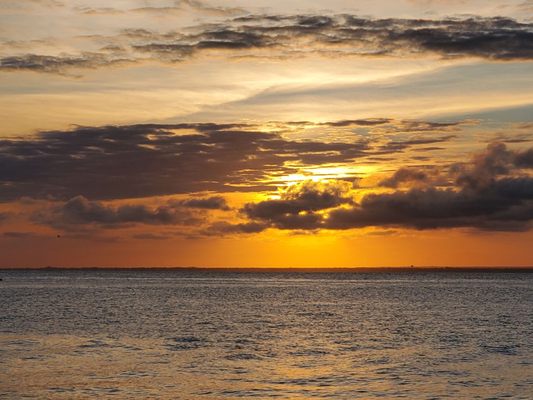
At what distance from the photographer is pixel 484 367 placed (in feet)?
179

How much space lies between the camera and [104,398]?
42281mm

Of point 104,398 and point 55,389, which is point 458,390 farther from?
point 55,389

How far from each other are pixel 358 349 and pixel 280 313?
149 ft

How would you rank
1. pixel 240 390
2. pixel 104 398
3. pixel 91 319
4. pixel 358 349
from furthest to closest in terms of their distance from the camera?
pixel 91 319 → pixel 358 349 → pixel 240 390 → pixel 104 398

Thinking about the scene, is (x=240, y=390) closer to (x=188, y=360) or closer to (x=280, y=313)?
(x=188, y=360)

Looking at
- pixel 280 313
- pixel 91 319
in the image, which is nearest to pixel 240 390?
pixel 91 319

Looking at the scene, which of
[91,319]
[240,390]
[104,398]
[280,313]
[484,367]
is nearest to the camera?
[104,398]

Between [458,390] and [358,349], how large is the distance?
19535mm

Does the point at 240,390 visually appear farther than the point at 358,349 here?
No

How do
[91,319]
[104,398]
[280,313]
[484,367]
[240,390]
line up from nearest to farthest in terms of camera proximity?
[104,398], [240,390], [484,367], [91,319], [280,313]

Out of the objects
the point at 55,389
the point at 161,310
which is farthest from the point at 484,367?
the point at 161,310

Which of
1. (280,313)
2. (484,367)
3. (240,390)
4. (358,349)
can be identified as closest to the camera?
(240,390)

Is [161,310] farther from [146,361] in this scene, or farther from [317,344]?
[146,361]

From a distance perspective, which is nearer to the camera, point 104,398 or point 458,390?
point 104,398
